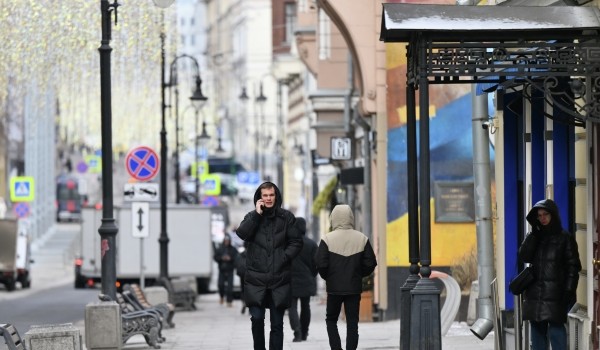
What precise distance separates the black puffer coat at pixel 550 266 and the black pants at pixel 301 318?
8671 millimetres

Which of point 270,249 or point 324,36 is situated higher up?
point 324,36

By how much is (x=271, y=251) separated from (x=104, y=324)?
6.01 meters

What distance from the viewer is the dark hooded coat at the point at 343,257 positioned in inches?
671

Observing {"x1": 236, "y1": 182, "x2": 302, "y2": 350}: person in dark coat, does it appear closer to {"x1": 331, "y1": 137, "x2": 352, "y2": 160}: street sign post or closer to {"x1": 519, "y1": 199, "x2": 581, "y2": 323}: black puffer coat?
{"x1": 519, "y1": 199, "x2": 581, "y2": 323}: black puffer coat

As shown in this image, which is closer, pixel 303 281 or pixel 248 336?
pixel 303 281

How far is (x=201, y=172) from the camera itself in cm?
8981

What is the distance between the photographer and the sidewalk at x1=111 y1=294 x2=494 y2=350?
22.3 m

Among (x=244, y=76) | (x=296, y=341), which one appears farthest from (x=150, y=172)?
(x=244, y=76)

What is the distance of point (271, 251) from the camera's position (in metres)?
16.1

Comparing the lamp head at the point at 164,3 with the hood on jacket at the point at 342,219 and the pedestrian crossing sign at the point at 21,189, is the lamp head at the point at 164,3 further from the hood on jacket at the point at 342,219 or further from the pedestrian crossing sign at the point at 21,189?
the pedestrian crossing sign at the point at 21,189

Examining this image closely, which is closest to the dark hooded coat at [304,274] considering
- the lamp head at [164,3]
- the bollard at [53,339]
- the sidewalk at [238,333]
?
the sidewalk at [238,333]

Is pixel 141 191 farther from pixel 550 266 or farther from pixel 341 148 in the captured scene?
pixel 550 266

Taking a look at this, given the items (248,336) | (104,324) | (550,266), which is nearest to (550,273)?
(550,266)

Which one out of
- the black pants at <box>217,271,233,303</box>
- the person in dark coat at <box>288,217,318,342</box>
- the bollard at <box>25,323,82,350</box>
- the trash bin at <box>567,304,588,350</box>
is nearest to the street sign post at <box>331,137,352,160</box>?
the black pants at <box>217,271,233,303</box>
